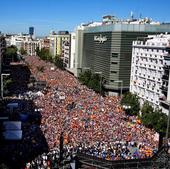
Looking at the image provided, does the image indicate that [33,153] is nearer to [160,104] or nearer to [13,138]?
[13,138]

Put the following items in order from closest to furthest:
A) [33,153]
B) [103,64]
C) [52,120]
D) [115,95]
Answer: [33,153], [52,120], [115,95], [103,64]

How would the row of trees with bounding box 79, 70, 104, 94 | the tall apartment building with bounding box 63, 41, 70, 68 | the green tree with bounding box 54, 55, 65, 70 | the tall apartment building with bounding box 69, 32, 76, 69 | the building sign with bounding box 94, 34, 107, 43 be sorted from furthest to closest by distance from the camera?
the tall apartment building with bounding box 63, 41, 70, 68 → the green tree with bounding box 54, 55, 65, 70 → the tall apartment building with bounding box 69, 32, 76, 69 → the building sign with bounding box 94, 34, 107, 43 → the row of trees with bounding box 79, 70, 104, 94

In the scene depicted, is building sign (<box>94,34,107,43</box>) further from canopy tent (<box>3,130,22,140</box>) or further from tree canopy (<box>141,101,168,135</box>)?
canopy tent (<box>3,130,22,140</box>)

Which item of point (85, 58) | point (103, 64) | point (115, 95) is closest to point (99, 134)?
point (115, 95)

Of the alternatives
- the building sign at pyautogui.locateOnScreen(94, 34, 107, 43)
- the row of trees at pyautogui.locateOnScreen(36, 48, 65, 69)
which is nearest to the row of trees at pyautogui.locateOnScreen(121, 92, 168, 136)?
the building sign at pyautogui.locateOnScreen(94, 34, 107, 43)

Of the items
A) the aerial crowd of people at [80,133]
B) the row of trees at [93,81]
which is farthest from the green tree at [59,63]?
the aerial crowd of people at [80,133]

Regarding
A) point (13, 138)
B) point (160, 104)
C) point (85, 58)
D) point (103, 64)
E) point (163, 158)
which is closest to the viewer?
point (163, 158)
